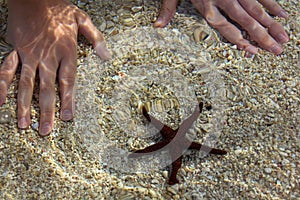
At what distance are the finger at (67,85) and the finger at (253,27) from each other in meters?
1.18

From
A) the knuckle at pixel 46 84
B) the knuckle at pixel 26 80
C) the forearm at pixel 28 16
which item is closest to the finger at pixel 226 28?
the forearm at pixel 28 16

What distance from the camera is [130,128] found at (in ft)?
8.46

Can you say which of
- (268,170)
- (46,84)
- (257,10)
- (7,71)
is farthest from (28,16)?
(268,170)

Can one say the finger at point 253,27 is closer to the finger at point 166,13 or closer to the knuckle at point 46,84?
the finger at point 166,13

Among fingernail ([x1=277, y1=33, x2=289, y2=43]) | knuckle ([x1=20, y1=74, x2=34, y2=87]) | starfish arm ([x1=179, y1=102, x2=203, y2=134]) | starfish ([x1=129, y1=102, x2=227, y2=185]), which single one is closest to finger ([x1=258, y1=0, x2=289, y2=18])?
fingernail ([x1=277, y1=33, x2=289, y2=43])

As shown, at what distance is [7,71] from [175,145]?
4.04 ft

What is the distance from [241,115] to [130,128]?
72 cm

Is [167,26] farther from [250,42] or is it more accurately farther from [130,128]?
[130,128]

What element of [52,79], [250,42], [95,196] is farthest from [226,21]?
[95,196]

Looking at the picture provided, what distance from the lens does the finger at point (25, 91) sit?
2546 mm

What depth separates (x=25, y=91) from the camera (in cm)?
261

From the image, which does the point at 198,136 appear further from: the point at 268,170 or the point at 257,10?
the point at 257,10

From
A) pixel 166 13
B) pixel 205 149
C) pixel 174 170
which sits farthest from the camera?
pixel 166 13

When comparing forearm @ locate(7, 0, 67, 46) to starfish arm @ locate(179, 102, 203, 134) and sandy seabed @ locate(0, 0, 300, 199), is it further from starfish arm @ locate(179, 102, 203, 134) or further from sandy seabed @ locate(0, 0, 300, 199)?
starfish arm @ locate(179, 102, 203, 134)
